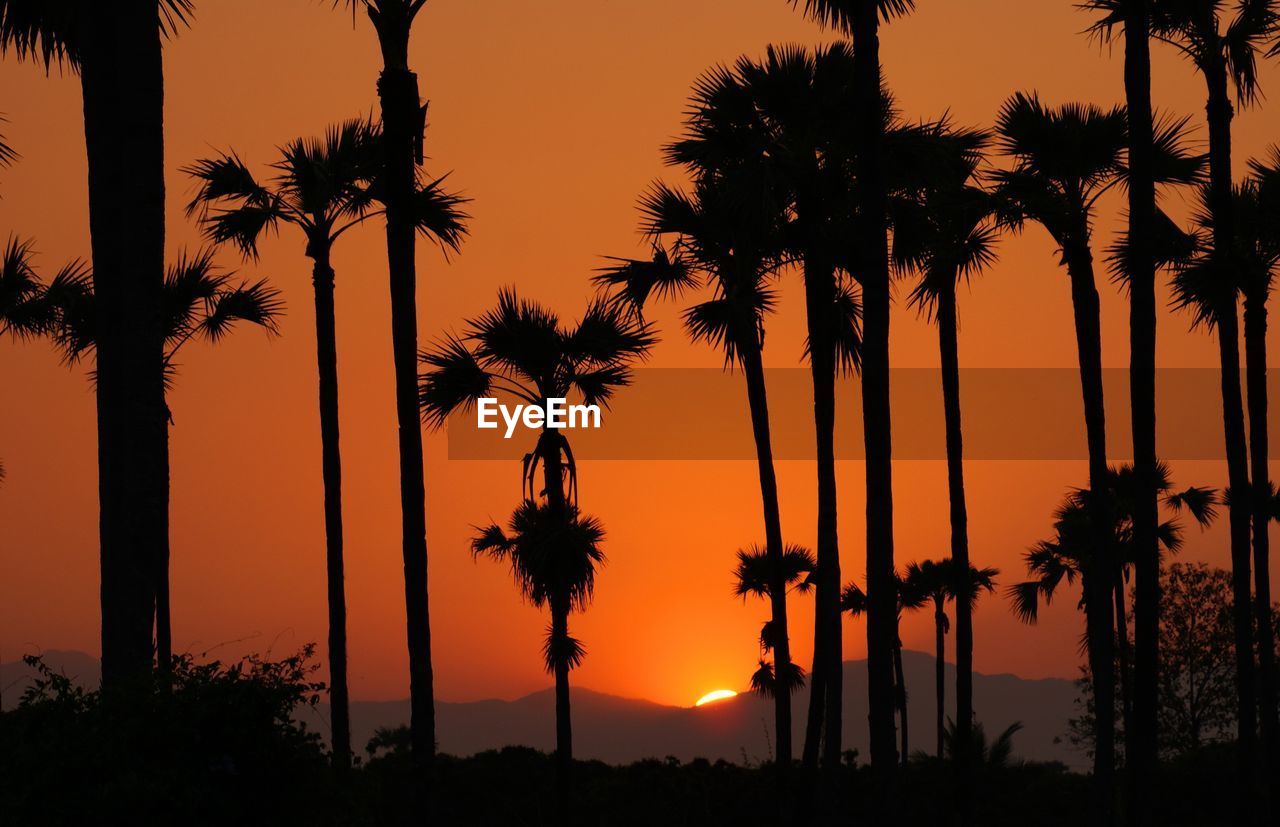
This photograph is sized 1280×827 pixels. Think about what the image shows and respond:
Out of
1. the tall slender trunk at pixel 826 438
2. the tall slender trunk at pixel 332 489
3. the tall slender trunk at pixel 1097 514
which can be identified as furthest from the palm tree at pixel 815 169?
the tall slender trunk at pixel 332 489

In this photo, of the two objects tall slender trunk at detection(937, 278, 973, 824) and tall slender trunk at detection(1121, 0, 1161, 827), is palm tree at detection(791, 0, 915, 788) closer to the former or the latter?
tall slender trunk at detection(1121, 0, 1161, 827)

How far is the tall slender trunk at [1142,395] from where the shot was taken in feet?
67.3

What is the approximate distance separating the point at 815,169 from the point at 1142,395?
6445 millimetres

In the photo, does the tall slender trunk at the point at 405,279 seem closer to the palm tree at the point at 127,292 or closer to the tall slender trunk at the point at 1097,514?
the palm tree at the point at 127,292

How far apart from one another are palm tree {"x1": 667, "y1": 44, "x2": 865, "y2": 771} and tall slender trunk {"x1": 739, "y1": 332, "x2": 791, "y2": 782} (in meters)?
2.36

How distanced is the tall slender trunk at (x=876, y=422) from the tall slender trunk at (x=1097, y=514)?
760 centimetres

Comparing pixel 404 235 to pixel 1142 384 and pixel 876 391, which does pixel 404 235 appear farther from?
pixel 1142 384

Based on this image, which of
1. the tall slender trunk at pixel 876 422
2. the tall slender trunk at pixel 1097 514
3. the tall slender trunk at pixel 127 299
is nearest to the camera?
the tall slender trunk at pixel 127 299

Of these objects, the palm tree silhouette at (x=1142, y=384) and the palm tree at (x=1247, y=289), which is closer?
the palm tree silhouette at (x=1142, y=384)

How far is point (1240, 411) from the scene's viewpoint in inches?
1086

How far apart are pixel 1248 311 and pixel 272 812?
23156mm

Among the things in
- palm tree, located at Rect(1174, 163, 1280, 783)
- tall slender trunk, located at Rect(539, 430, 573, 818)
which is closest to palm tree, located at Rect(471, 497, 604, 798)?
tall slender trunk, located at Rect(539, 430, 573, 818)

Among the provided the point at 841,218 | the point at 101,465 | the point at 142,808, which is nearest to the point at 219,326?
the point at 841,218

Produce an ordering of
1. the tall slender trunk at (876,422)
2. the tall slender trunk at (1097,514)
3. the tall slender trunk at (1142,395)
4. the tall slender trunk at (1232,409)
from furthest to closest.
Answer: the tall slender trunk at (1232,409), the tall slender trunk at (1097,514), the tall slender trunk at (1142,395), the tall slender trunk at (876,422)
